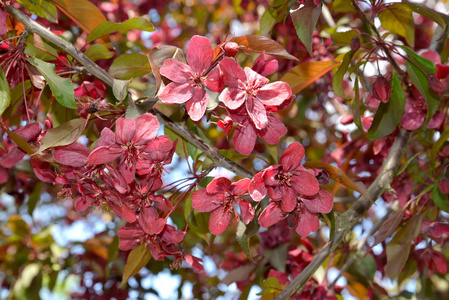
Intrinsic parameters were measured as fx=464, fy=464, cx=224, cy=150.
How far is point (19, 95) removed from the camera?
4.70ft

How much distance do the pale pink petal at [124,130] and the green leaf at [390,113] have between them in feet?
2.80

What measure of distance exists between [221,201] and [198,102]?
0.27 m

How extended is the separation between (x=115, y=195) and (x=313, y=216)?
20.3 inches

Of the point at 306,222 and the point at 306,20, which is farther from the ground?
the point at 306,20

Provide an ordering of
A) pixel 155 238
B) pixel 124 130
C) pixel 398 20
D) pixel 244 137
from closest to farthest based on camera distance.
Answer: pixel 124 130
pixel 244 137
pixel 155 238
pixel 398 20

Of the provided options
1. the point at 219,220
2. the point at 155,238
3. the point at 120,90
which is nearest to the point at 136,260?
the point at 155,238

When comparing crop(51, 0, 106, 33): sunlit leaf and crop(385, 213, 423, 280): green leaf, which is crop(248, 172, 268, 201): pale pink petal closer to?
crop(385, 213, 423, 280): green leaf

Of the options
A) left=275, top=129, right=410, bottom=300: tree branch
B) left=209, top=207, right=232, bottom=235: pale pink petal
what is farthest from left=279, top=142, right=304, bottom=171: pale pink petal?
left=275, top=129, right=410, bottom=300: tree branch

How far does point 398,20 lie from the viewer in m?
1.75

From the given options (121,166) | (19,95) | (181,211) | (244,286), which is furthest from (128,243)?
(181,211)

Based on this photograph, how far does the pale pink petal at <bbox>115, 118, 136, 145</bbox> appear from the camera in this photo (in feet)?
3.52

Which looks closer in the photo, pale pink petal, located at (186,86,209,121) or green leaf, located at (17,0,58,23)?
pale pink petal, located at (186,86,209,121)

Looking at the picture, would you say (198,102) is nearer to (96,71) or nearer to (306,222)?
(96,71)

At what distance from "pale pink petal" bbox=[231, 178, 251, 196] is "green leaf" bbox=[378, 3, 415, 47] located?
92 centimetres
